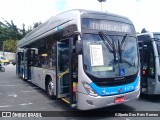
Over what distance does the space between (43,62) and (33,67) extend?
222 centimetres

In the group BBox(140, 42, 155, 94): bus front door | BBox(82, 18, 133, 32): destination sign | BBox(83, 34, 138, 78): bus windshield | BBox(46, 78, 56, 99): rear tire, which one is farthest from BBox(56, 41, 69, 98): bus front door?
BBox(140, 42, 155, 94): bus front door

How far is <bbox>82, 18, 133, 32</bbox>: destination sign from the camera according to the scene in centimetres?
670

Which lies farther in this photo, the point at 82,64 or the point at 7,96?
the point at 7,96

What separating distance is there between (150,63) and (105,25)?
3.00m

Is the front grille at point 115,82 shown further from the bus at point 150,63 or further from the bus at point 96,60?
the bus at point 150,63

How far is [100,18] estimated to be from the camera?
7.01 metres

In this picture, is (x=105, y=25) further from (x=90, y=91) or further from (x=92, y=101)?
(x=92, y=101)

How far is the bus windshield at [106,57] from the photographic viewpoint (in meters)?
6.38

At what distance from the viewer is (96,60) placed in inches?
253

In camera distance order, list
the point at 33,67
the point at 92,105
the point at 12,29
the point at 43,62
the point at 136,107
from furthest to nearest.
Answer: the point at 12,29, the point at 33,67, the point at 43,62, the point at 136,107, the point at 92,105

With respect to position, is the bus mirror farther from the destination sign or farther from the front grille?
the front grille

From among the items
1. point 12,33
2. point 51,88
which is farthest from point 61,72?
point 12,33

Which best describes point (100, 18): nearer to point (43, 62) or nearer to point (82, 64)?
point (82, 64)

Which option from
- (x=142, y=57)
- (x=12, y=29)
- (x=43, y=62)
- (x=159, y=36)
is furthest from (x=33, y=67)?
(x=12, y=29)
